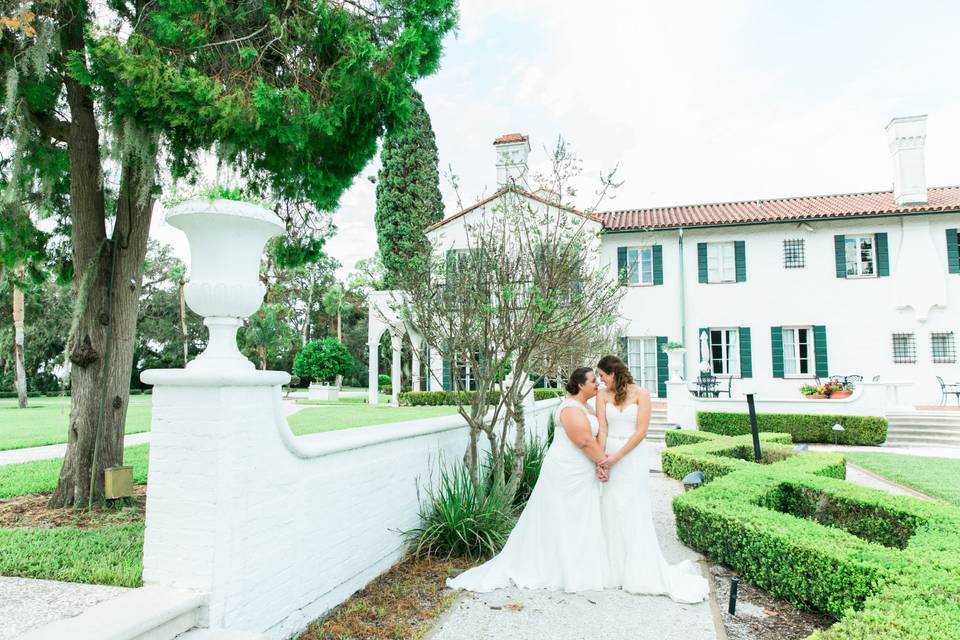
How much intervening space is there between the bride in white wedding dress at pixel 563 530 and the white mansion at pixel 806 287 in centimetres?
1293

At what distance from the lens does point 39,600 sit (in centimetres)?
275

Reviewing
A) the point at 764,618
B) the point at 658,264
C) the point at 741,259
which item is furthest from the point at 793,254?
the point at 764,618

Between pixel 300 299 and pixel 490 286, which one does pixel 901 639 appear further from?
pixel 300 299

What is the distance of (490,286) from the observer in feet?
18.3

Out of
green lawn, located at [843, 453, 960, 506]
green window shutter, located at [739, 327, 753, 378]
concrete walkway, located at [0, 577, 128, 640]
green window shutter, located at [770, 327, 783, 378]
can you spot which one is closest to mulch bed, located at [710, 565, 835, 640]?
concrete walkway, located at [0, 577, 128, 640]

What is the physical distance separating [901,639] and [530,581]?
2307mm

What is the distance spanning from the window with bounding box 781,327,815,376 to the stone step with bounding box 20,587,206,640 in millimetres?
18615

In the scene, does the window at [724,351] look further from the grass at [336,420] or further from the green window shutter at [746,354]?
the grass at [336,420]

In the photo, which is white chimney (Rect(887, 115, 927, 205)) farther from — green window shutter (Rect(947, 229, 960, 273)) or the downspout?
the downspout

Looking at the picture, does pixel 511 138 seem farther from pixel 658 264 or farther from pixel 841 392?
pixel 841 392

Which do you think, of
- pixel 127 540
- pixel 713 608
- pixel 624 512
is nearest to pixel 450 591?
pixel 624 512

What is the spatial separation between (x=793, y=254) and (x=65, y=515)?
758 inches

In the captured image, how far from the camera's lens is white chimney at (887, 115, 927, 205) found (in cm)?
1758

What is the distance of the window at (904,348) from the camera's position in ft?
55.8
